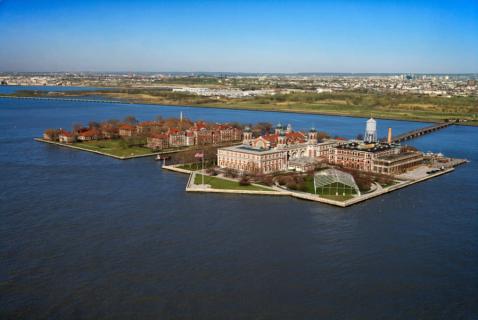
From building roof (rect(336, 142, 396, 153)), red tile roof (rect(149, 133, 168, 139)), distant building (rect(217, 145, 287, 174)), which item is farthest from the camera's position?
red tile roof (rect(149, 133, 168, 139))

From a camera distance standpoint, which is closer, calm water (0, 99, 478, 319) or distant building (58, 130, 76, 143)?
calm water (0, 99, 478, 319)

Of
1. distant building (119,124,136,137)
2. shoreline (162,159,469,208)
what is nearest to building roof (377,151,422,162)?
shoreline (162,159,469,208)

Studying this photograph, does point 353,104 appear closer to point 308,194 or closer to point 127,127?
point 127,127

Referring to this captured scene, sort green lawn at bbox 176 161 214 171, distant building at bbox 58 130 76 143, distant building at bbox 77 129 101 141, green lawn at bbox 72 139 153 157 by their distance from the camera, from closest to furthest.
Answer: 1. green lawn at bbox 176 161 214 171
2. green lawn at bbox 72 139 153 157
3. distant building at bbox 58 130 76 143
4. distant building at bbox 77 129 101 141

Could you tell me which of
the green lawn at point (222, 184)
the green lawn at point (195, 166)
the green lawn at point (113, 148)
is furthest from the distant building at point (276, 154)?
the green lawn at point (113, 148)

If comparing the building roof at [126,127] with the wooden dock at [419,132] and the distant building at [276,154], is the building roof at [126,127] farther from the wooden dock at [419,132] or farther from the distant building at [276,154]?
the wooden dock at [419,132]

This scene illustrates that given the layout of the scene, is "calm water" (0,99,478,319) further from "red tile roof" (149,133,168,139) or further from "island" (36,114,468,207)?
"red tile roof" (149,133,168,139)
